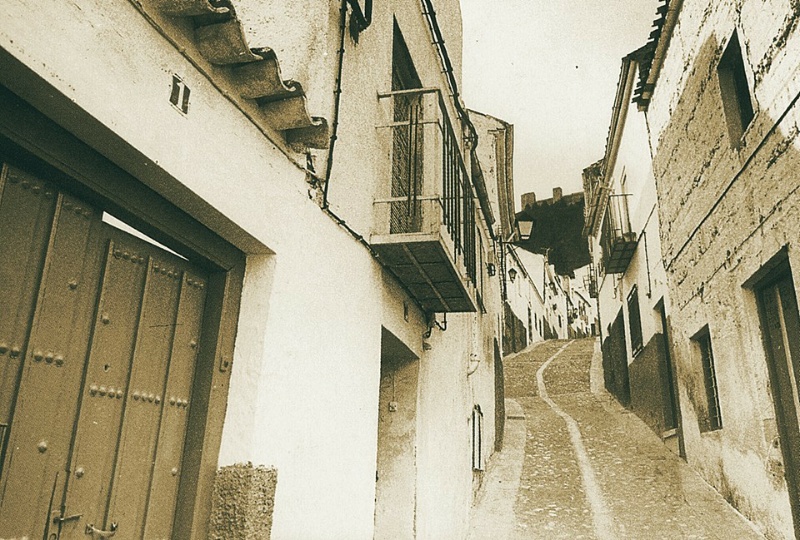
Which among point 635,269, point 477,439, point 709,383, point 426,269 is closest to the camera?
point 426,269

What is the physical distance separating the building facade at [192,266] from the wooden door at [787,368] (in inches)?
141

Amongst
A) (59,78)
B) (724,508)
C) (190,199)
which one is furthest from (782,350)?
(59,78)

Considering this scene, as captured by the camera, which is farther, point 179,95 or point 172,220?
point 172,220

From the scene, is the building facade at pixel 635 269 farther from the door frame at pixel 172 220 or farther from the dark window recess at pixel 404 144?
the door frame at pixel 172 220

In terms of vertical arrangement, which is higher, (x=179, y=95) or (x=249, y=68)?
(x=249, y=68)

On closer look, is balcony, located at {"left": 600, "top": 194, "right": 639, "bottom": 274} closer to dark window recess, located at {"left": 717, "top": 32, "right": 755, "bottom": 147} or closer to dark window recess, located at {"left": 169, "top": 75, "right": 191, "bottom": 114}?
dark window recess, located at {"left": 717, "top": 32, "right": 755, "bottom": 147}

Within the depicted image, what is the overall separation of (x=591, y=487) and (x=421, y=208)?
5.35 m

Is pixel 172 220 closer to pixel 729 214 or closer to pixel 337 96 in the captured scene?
pixel 337 96

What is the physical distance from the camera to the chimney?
97.8 feet

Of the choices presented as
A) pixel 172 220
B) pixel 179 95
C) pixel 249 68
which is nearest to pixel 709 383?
pixel 249 68

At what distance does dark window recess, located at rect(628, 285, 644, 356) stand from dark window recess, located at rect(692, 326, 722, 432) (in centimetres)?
424

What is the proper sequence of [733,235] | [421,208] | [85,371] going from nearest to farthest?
[85,371], [421,208], [733,235]

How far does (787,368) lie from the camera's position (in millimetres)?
6094

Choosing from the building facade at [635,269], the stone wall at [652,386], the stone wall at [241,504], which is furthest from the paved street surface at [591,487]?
the stone wall at [241,504]
